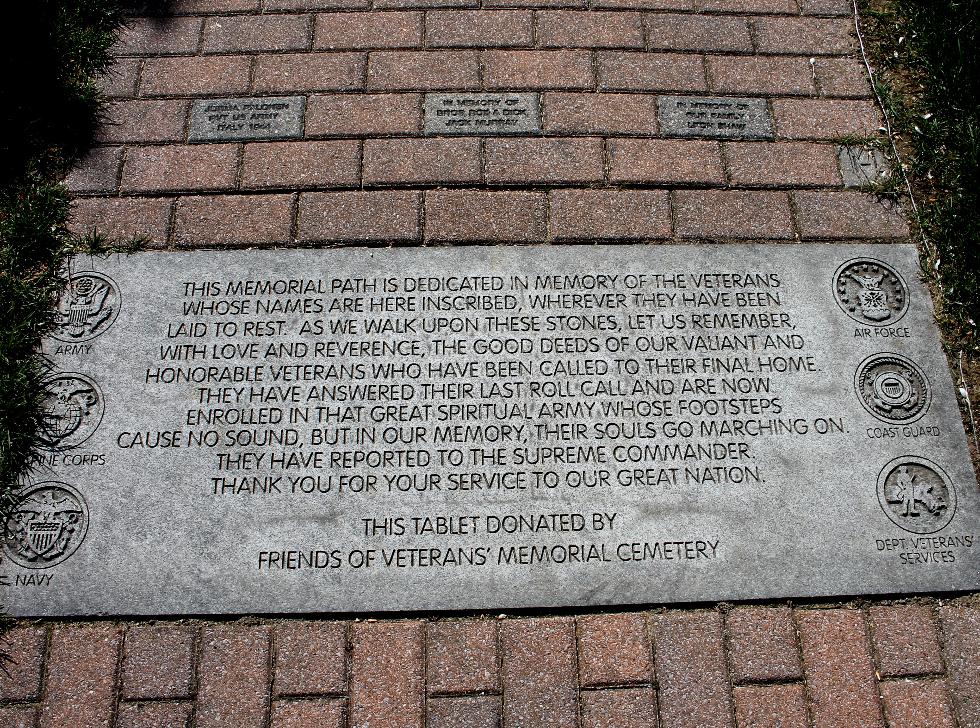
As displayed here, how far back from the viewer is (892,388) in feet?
10.3

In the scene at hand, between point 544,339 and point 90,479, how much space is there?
178 centimetres

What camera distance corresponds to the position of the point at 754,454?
300cm

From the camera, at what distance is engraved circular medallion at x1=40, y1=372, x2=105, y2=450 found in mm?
3055

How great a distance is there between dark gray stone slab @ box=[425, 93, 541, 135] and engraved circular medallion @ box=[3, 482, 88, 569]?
2.12 metres

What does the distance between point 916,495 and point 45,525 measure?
3.19 m

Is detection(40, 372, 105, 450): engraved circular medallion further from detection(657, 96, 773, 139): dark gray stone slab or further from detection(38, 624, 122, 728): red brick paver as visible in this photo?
detection(657, 96, 773, 139): dark gray stone slab

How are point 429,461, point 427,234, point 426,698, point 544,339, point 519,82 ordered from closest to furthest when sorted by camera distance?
point 426,698, point 429,461, point 544,339, point 427,234, point 519,82

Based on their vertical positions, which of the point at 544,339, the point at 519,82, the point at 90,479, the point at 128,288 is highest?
the point at 519,82

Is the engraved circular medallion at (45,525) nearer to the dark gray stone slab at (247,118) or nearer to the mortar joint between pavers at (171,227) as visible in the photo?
the mortar joint between pavers at (171,227)

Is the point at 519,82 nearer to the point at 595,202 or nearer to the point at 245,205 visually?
the point at 595,202

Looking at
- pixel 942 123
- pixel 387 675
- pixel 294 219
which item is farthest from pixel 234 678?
pixel 942 123

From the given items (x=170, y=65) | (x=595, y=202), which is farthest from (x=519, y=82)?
(x=170, y=65)

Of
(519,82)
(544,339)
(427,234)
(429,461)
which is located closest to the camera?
(429,461)

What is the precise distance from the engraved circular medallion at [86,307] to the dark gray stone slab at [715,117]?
2493 millimetres
